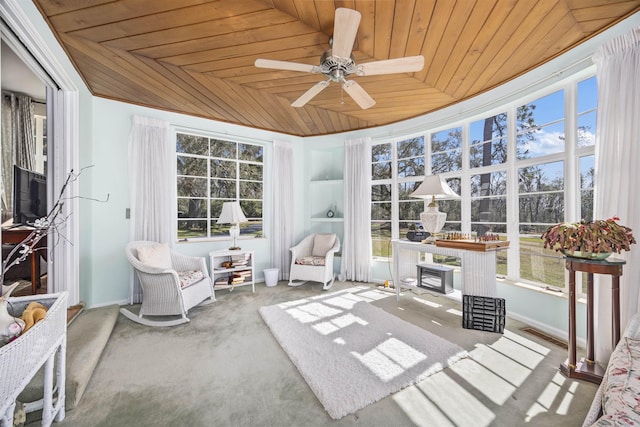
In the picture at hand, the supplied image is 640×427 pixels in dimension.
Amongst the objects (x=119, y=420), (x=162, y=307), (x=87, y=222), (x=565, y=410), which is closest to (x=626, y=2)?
(x=565, y=410)

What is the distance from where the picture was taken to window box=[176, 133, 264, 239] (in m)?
3.87

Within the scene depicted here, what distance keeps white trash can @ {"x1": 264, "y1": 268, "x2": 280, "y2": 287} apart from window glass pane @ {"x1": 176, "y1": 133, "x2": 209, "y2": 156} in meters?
2.13

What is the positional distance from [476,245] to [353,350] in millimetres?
1552

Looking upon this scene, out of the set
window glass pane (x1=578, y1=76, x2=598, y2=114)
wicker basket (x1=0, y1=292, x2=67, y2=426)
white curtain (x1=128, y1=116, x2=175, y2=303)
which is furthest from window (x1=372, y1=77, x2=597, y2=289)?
wicker basket (x1=0, y1=292, x2=67, y2=426)

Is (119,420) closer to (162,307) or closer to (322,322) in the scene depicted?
(162,307)

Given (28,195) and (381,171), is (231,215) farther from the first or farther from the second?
(381,171)

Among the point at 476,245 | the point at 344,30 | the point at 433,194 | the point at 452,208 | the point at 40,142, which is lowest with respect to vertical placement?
the point at 476,245

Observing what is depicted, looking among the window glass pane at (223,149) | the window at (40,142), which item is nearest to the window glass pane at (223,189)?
the window glass pane at (223,149)

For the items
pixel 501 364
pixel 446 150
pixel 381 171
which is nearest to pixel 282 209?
pixel 381 171

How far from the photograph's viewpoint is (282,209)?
4.49 meters

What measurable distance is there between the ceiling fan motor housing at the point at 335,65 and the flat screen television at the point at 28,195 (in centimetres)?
255

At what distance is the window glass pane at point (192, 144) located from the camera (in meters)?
3.84

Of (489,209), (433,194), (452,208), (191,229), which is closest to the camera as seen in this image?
(433,194)

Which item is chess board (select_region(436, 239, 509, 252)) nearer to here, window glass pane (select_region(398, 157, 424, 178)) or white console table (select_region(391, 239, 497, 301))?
white console table (select_region(391, 239, 497, 301))
